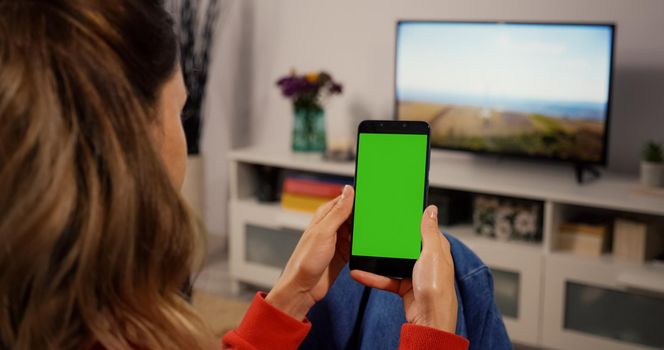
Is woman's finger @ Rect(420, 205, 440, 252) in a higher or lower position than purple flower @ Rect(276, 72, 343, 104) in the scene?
lower

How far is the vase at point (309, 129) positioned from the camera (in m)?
3.32

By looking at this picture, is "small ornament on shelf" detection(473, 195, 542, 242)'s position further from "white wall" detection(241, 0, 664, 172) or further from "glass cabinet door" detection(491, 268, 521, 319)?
"white wall" detection(241, 0, 664, 172)

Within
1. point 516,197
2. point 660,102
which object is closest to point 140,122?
point 516,197

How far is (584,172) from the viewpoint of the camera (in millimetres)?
2936

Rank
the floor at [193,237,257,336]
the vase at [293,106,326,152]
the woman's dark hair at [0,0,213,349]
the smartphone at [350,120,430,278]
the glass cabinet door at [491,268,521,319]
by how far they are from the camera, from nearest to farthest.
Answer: the woman's dark hair at [0,0,213,349] → the smartphone at [350,120,430,278] → the glass cabinet door at [491,268,521,319] → the floor at [193,237,257,336] → the vase at [293,106,326,152]

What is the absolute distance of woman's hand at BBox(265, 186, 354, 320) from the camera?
3.59 ft

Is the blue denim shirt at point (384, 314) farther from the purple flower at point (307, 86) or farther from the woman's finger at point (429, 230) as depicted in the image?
the purple flower at point (307, 86)

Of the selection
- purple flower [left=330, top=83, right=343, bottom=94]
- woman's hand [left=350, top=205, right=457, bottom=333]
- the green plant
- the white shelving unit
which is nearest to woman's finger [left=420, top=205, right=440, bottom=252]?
woman's hand [left=350, top=205, right=457, bottom=333]

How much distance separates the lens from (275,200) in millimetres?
3410

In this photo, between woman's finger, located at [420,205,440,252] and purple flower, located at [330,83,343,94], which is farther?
purple flower, located at [330,83,343,94]

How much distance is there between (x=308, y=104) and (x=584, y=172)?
3.55 ft

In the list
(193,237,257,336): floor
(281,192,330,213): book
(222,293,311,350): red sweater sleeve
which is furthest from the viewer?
(281,192,330,213): book

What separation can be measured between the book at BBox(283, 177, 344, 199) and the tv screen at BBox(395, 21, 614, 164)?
376mm

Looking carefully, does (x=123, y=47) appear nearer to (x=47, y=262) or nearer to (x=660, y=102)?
(x=47, y=262)
